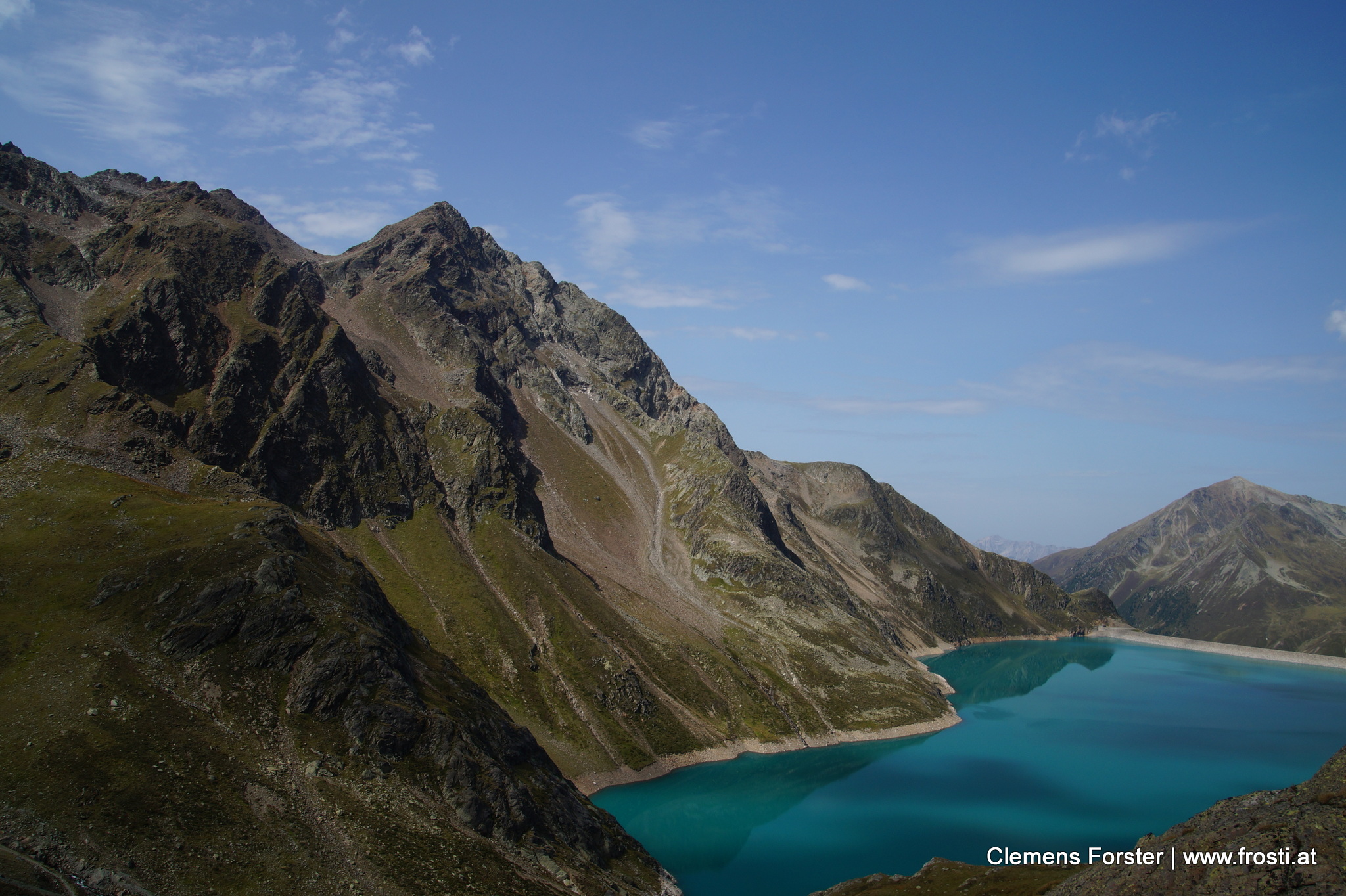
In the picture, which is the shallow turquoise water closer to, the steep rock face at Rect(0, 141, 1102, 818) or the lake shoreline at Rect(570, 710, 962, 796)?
the lake shoreline at Rect(570, 710, 962, 796)

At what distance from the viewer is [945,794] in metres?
104

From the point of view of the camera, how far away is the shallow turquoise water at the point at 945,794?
267 ft

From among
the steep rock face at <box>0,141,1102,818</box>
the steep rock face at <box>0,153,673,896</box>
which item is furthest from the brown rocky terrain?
the steep rock face at <box>0,141,1102,818</box>

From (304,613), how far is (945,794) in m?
92.1

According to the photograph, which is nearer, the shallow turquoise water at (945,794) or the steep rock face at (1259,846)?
the steep rock face at (1259,846)

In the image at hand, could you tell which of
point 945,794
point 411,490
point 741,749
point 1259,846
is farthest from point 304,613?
point 945,794

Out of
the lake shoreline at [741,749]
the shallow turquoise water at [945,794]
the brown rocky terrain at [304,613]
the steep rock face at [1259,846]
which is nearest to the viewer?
the steep rock face at [1259,846]

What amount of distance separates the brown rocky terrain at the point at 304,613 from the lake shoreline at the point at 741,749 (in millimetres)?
1458

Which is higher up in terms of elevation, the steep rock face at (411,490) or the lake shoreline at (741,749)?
the steep rock face at (411,490)

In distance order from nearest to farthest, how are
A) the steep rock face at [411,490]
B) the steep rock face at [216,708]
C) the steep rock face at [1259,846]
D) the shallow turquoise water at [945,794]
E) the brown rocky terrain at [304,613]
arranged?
the steep rock face at [1259,846], the steep rock face at [216,708], the brown rocky terrain at [304,613], the shallow turquoise water at [945,794], the steep rock face at [411,490]

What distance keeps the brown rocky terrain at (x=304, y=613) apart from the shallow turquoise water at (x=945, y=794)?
9853mm

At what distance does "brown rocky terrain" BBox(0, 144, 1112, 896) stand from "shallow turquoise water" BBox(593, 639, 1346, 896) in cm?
985

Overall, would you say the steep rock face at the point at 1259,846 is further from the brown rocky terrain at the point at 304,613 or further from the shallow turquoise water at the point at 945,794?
the shallow turquoise water at the point at 945,794

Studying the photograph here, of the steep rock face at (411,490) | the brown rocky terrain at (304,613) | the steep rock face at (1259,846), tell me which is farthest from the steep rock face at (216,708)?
→ the steep rock face at (1259,846)
